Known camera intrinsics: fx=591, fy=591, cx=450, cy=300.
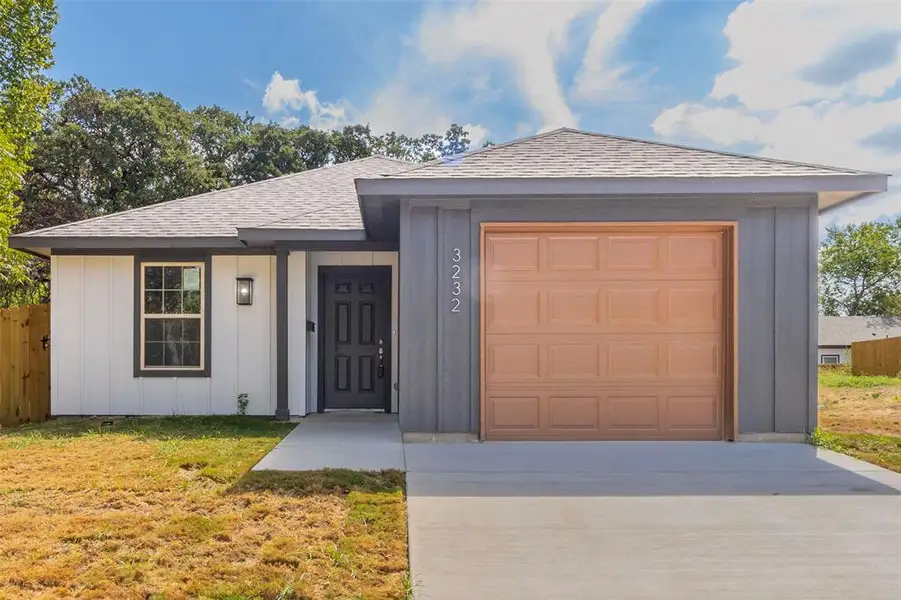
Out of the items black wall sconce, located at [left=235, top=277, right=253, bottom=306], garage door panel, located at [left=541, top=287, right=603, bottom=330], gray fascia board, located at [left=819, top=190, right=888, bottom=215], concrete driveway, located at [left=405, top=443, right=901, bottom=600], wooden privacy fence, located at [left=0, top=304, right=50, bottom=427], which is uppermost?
gray fascia board, located at [left=819, top=190, right=888, bottom=215]

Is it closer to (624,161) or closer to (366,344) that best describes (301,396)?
(366,344)

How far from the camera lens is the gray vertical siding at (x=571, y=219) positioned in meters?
6.12

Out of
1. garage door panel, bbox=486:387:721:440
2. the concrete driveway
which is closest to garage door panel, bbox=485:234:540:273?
garage door panel, bbox=486:387:721:440

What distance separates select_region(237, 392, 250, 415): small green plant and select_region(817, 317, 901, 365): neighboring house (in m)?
37.3

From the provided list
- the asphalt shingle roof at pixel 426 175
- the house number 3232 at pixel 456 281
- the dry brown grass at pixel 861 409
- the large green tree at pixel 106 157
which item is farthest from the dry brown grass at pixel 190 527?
the large green tree at pixel 106 157

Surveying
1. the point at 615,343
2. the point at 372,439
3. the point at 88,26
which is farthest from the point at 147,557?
the point at 88,26

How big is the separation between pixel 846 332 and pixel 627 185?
1514 inches

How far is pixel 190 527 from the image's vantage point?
3.61m

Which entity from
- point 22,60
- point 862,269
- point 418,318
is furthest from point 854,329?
point 22,60

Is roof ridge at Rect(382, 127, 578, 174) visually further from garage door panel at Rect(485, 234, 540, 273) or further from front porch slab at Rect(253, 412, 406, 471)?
front porch slab at Rect(253, 412, 406, 471)

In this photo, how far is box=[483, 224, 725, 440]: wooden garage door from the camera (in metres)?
6.24

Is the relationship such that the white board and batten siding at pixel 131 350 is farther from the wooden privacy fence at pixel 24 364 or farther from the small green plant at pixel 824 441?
the small green plant at pixel 824 441

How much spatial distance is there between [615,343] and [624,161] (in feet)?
6.49

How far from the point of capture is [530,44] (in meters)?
16.1
